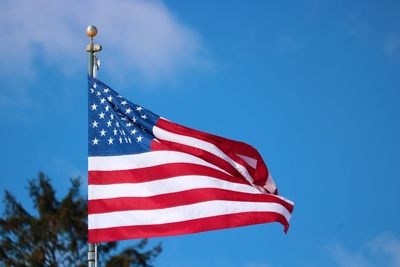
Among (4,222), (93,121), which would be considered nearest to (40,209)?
(4,222)

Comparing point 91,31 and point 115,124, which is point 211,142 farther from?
point 91,31

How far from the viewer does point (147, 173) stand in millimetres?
13648

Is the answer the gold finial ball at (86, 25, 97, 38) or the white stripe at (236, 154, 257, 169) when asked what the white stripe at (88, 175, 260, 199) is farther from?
the gold finial ball at (86, 25, 97, 38)

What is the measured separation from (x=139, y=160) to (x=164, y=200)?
0.86 m

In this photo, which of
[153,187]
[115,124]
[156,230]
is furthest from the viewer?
[115,124]

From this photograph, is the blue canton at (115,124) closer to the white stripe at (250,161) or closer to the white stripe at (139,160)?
the white stripe at (139,160)

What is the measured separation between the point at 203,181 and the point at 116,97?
2.07 meters

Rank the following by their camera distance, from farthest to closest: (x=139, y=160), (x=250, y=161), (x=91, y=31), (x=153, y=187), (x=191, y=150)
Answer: (x=91, y=31) < (x=250, y=161) < (x=191, y=150) < (x=139, y=160) < (x=153, y=187)

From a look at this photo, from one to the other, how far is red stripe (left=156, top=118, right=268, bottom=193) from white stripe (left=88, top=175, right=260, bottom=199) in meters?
0.70

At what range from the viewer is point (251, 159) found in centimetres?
1428

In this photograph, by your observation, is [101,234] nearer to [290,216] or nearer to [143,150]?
[143,150]

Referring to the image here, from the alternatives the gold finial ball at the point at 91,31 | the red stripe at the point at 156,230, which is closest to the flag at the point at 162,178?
the red stripe at the point at 156,230

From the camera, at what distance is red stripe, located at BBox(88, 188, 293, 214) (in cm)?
1330

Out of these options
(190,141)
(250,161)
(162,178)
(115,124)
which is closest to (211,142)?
(190,141)
